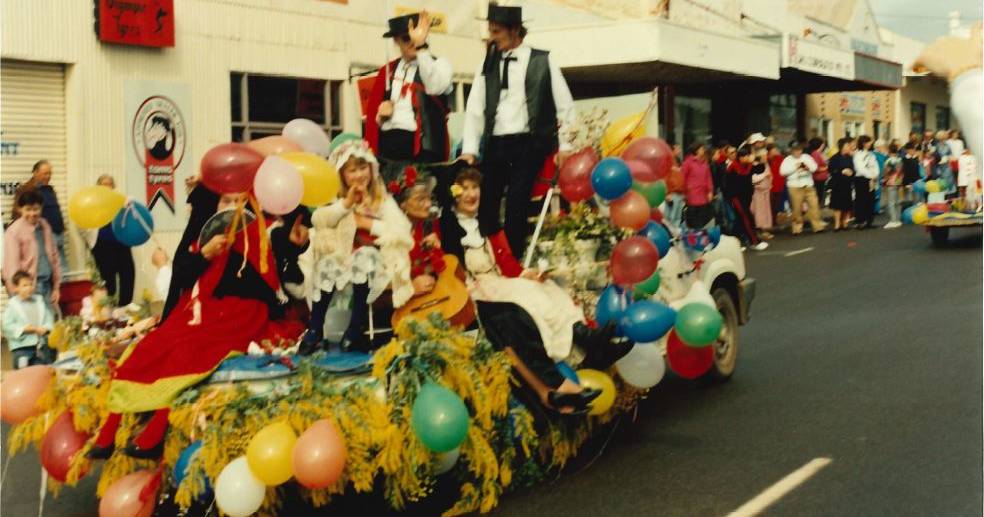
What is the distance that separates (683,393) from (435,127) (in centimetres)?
286

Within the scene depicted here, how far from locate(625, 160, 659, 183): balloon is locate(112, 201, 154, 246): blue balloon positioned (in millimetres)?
3067

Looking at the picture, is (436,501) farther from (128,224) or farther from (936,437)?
(936,437)

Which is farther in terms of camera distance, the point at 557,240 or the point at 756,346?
the point at 756,346

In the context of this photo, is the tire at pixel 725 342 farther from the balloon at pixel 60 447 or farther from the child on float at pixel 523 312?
the balloon at pixel 60 447

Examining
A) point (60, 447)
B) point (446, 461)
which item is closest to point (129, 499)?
point (60, 447)

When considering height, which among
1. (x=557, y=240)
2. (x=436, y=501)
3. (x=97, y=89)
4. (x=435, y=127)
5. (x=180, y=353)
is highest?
(x=97, y=89)

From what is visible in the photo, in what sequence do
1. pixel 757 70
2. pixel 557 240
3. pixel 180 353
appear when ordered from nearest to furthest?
pixel 180 353 → pixel 557 240 → pixel 757 70

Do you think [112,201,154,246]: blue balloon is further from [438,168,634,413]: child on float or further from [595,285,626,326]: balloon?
[595,285,626,326]: balloon

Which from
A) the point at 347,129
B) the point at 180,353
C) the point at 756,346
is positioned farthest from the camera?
the point at 347,129

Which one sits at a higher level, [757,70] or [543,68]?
[757,70]

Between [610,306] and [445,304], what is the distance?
106 centimetres

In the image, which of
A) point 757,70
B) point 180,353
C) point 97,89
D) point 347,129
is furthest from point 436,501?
point 757,70

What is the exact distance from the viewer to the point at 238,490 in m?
5.35

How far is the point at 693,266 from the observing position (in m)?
8.80
